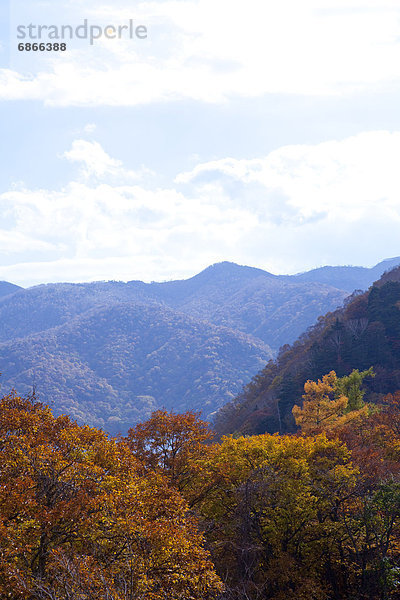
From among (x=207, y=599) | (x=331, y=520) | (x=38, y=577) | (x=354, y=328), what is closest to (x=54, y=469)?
(x=38, y=577)

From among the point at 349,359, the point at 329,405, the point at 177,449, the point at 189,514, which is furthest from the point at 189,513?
the point at 349,359

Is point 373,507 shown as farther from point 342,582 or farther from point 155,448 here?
point 155,448

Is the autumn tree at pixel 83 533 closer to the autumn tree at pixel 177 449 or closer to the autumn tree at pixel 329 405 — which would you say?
the autumn tree at pixel 177 449

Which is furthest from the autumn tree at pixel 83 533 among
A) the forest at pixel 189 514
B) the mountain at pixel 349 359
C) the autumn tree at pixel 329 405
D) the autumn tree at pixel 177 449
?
the mountain at pixel 349 359

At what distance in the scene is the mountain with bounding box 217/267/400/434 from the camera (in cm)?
7688

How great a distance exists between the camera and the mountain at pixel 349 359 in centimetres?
7688

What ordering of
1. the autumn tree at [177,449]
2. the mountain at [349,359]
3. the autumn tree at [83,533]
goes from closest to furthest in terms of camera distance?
the autumn tree at [83,533], the autumn tree at [177,449], the mountain at [349,359]

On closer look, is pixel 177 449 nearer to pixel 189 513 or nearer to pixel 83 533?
pixel 189 513

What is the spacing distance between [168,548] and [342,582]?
42.6 feet

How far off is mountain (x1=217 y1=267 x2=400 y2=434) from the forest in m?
46.2

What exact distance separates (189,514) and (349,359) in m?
68.3

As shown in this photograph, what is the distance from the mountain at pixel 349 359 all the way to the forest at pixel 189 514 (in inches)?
1820

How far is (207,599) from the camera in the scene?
17.1 metres

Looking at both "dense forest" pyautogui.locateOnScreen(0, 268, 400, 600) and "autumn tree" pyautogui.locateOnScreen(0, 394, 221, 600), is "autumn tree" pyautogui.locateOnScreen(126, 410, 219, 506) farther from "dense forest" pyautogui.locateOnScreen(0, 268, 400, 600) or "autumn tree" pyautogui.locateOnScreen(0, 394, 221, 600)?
"autumn tree" pyautogui.locateOnScreen(0, 394, 221, 600)
